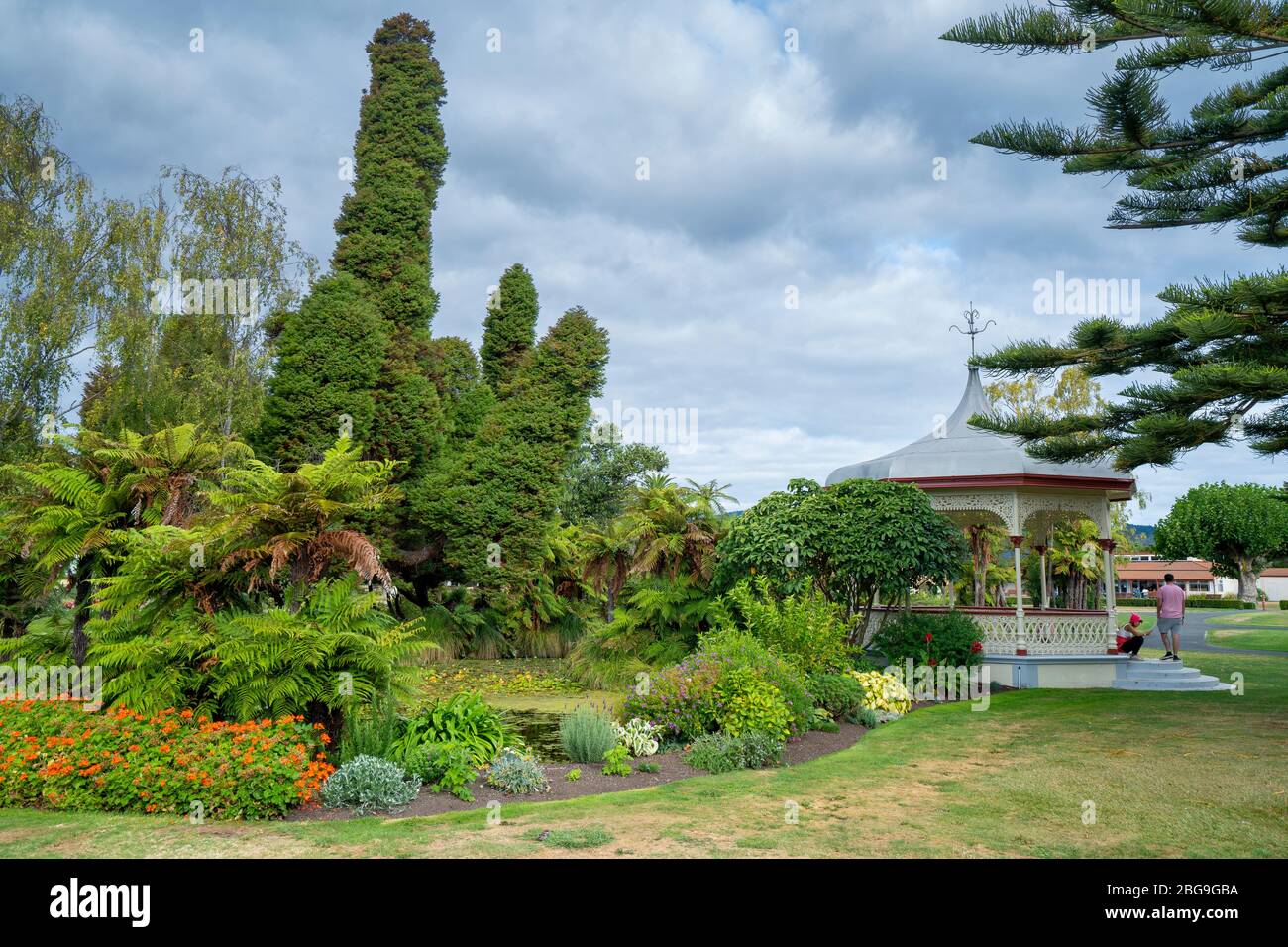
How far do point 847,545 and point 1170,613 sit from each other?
6909mm

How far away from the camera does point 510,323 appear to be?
23.8m

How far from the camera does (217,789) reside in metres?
6.38

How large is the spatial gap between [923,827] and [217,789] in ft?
16.6

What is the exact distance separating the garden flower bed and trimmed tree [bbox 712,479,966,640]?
8.39 m

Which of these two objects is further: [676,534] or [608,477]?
[608,477]

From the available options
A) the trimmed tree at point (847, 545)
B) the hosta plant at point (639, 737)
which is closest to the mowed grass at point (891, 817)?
the hosta plant at point (639, 737)

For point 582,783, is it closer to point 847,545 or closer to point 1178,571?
point 847,545

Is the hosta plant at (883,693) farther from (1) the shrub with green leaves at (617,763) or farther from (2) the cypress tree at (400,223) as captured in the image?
(2) the cypress tree at (400,223)

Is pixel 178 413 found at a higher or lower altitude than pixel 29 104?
lower

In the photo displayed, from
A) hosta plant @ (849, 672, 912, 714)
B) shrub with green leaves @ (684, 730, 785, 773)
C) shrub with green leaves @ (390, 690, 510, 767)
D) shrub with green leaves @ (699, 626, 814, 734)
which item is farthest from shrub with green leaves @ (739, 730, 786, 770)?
hosta plant @ (849, 672, 912, 714)

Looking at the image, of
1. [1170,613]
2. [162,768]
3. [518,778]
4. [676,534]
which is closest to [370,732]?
[518,778]

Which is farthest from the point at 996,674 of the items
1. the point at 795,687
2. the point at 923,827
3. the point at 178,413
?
the point at 178,413
